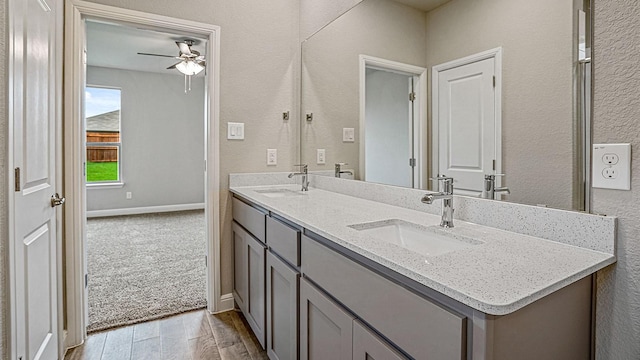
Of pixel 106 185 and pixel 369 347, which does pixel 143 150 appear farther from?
pixel 369 347

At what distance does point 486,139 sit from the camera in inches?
50.9

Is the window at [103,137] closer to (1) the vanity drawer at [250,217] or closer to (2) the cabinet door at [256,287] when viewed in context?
(1) the vanity drawer at [250,217]

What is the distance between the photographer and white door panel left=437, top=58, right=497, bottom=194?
128 centimetres

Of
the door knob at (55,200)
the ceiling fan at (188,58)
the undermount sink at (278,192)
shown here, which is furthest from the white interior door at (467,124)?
the ceiling fan at (188,58)

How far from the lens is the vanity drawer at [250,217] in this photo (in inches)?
69.7

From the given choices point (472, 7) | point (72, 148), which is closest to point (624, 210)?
point (472, 7)

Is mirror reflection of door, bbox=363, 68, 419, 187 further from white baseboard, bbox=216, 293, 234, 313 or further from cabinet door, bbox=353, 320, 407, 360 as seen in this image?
white baseboard, bbox=216, 293, 234, 313

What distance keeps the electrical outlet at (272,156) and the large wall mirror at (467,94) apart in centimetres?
49

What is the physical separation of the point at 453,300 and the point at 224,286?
1963mm

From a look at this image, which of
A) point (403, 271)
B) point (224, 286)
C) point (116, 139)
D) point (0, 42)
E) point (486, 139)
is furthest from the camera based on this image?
point (116, 139)

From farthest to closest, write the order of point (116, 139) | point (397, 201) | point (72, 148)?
point (116, 139) → point (72, 148) → point (397, 201)

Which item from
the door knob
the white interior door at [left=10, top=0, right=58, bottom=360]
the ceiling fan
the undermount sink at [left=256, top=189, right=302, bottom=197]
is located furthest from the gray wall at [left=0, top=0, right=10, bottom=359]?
the ceiling fan

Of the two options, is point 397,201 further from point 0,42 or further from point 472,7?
point 0,42

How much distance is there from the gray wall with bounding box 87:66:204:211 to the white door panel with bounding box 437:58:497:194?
5492mm
